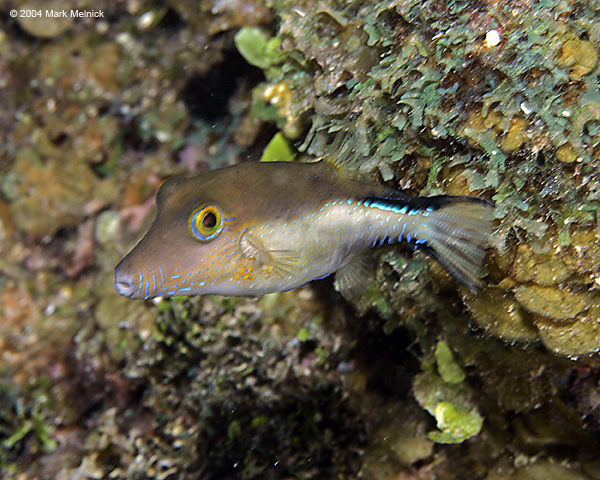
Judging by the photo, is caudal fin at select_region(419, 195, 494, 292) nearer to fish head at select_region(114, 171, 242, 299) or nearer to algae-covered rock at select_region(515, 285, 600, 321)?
algae-covered rock at select_region(515, 285, 600, 321)

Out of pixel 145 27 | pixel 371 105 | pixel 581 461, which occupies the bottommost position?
pixel 581 461

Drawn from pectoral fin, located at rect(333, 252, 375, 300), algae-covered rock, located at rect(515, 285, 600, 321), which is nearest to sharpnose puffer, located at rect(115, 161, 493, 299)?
pectoral fin, located at rect(333, 252, 375, 300)

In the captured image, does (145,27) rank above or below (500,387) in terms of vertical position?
above

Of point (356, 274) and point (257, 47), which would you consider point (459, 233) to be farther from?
point (257, 47)

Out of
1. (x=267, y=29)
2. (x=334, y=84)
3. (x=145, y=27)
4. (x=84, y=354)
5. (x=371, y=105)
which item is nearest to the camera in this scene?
(x=371, y=105)

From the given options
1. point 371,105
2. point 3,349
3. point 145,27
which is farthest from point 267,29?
point 3,349

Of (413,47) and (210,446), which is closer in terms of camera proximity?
(413,47)

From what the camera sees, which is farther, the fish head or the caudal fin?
the caudal fin

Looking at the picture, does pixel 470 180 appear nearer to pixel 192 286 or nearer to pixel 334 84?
pixel 334 84

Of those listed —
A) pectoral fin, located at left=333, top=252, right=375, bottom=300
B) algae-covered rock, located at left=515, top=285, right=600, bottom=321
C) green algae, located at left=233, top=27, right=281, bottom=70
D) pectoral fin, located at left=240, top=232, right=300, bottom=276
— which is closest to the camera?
pectoral fin, located at left=240, top=232, right=300, bottom=276
